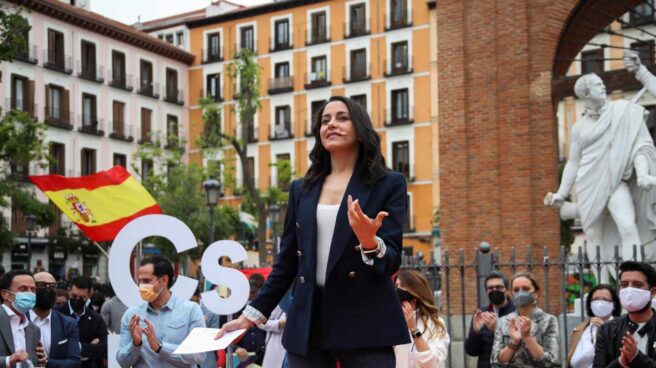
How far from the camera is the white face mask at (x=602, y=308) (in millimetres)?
7555

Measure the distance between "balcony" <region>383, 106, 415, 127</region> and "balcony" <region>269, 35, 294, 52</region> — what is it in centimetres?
812

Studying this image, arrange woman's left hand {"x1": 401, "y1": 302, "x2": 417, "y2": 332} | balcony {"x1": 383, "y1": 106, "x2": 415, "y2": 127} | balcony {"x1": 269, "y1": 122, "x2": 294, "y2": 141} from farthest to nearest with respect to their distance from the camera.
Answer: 1. balcony {"x1": 269, "y1": 122, "x2": 294, "y2": 141}
2. balcony {"x1": 383, "y1": 106, "x2": 415, "y2": 127}
3. woman's left hand {"x1": 401, "y1": 302, "x2": 417, "y2": 332}

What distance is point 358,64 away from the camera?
194 ft

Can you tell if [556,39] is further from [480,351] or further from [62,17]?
[62,17]

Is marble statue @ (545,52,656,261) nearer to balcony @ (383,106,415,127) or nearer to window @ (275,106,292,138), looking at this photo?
balcony @ (383,106,415,127)

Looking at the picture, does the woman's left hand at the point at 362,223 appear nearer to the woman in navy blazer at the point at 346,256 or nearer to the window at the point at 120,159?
the woman in navy blazer at the point at 346,256

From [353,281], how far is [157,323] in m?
3.01

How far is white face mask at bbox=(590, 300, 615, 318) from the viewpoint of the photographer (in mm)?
7555

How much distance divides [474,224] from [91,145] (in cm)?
4283

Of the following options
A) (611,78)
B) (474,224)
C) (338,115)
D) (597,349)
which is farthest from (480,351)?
(611,78)

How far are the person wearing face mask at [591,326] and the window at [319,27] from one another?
175 feet

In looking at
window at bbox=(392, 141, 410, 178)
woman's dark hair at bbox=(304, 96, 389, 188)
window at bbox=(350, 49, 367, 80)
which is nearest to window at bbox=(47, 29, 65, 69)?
window at bbox=(350, 49, 367, 80)

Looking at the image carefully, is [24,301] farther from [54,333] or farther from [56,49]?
[56,49]

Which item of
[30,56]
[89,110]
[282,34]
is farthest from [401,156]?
[30,56]
